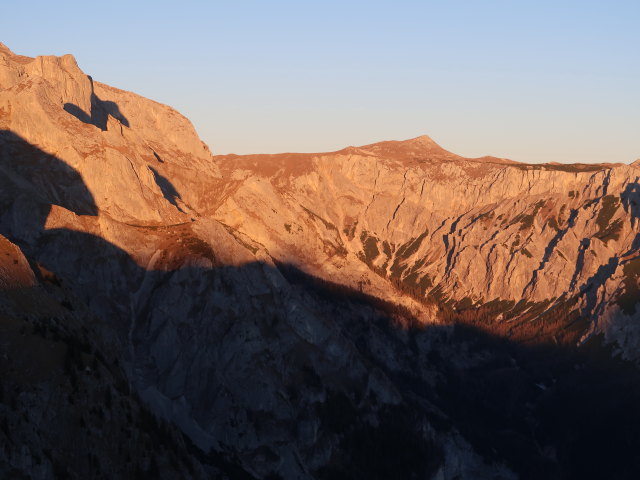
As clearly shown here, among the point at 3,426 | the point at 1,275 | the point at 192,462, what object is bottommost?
the point at 192,462

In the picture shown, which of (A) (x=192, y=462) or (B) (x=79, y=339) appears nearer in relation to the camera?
(B) (x=79, y=339)

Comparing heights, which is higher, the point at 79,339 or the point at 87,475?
the point at 79,339

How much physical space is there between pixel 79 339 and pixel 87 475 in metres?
20.7

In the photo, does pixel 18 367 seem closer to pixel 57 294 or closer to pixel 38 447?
pixel 38 447

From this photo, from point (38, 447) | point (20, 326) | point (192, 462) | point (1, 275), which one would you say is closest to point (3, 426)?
point (38, 447)

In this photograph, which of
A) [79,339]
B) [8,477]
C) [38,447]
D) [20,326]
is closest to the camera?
[8,477]

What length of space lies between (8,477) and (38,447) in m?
8.35

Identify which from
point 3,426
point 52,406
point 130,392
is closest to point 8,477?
point 3,426

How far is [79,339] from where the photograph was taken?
149750mm

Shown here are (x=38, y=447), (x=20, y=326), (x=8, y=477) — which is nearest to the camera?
(x=8, y=477)

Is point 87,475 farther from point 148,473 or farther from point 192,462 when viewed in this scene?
point 192,462

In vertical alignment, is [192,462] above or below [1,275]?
below

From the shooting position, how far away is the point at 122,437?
145 m

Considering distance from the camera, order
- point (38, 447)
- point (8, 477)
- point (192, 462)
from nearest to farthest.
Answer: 1. point (8, 477)
2. point (38, 447)
3. point (192, 462)
